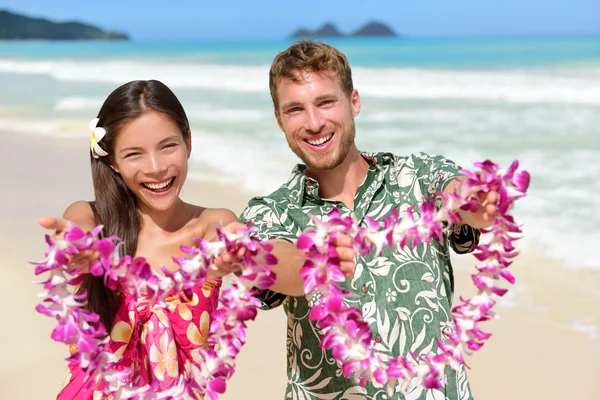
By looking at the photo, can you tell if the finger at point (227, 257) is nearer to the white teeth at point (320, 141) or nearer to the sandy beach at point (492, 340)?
the white teeth at point (320, 141)

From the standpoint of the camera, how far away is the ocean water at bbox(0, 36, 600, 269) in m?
9.65

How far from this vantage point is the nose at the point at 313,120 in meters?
3.98

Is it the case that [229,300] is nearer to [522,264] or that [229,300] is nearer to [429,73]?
[522,264]

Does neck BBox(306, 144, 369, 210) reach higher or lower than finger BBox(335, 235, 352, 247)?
higher

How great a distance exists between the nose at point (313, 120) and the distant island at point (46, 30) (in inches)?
2885

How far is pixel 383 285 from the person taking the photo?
3.86 m

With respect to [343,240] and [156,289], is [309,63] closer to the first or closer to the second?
[343,240]

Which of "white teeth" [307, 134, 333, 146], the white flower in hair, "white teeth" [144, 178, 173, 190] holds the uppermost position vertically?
"white teeth" [307, 134, 333, 146]

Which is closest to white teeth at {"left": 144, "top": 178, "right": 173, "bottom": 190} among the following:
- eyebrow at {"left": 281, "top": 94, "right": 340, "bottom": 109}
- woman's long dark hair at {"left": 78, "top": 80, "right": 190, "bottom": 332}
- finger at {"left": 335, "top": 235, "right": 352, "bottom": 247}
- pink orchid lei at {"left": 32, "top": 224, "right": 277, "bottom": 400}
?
woman's long dark hair at {"left": 78, "top": 80, "right": 190, "bottom": 332}

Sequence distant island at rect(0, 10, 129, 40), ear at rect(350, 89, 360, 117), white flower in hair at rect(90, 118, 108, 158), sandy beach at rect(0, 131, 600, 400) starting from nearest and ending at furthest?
white flower in hair at rect(90, 118, 108, 158) < ear at rect(350, 89, 360, 117) < sandy beach at rect(0, 131, 600, 400) < distant island at rect(0, 10, 129, 40)

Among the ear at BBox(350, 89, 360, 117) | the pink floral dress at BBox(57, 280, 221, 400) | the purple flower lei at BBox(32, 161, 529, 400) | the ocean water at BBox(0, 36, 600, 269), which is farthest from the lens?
the ocean water at BBox(0, 36, 600, 269)

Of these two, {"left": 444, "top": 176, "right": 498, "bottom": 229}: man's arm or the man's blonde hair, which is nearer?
{"left": 444, "top": 176, "right": 498, "bottom": 229}: man's arm

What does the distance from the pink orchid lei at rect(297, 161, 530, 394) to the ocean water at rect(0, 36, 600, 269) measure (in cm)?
474

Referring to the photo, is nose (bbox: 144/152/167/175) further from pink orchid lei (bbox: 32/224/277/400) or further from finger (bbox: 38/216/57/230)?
finger (bbox: 38/216/57/230)
